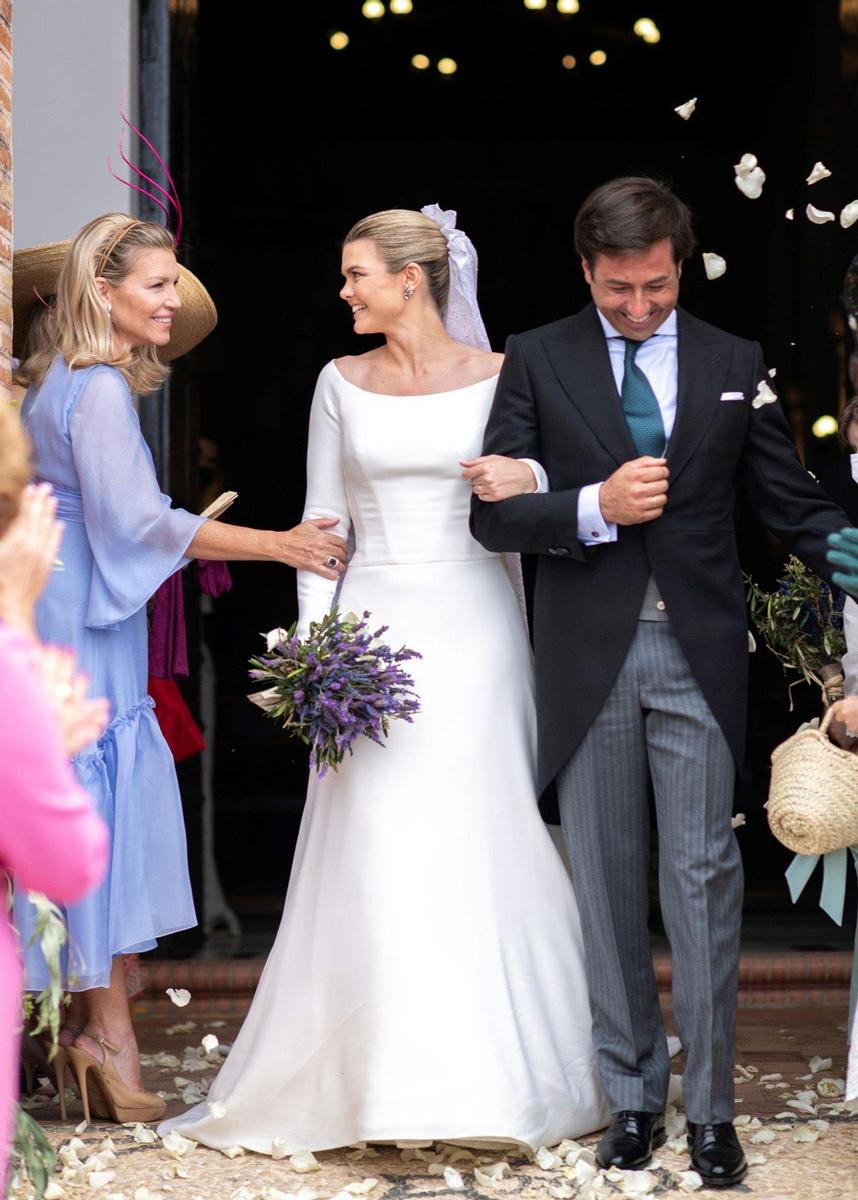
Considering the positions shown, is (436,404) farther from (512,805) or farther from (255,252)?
(255,252)

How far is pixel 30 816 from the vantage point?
185 centimetres

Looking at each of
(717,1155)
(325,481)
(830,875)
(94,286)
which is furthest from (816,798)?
(94,286)

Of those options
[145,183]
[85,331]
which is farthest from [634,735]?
[145,183]

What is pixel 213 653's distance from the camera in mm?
6355

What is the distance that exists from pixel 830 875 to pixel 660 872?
0.36 m

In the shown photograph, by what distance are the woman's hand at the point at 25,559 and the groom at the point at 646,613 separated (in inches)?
65.8

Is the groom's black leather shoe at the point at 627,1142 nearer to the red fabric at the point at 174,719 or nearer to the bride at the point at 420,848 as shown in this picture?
the bride at the point at 420,848

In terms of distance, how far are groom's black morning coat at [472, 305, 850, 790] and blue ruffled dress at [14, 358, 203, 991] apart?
0.85 meters

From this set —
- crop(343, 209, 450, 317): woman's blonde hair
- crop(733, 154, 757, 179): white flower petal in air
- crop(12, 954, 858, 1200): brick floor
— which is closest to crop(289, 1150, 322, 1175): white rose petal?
crop(12, 954, 858, 1200): brick floor

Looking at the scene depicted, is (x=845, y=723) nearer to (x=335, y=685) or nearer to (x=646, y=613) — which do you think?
(x=646, y=613)

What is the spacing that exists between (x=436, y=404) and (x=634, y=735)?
94cm

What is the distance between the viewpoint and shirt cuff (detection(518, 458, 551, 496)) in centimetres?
376

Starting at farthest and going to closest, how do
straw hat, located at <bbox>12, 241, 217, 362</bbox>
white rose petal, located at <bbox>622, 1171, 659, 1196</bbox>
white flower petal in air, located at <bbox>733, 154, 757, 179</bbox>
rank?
straw hat, located at <bbox>12, 241, 217, 362</bbox> → white flower petal in air, located at <bbox>733, 154, 757, 179</bbox> → white rose petal, located at <bbox>622, 1171, 659, 1196</bbox>

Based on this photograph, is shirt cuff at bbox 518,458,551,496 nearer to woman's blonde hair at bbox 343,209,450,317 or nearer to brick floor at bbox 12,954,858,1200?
woman's blonde hair at bbox 343,209,450,317
